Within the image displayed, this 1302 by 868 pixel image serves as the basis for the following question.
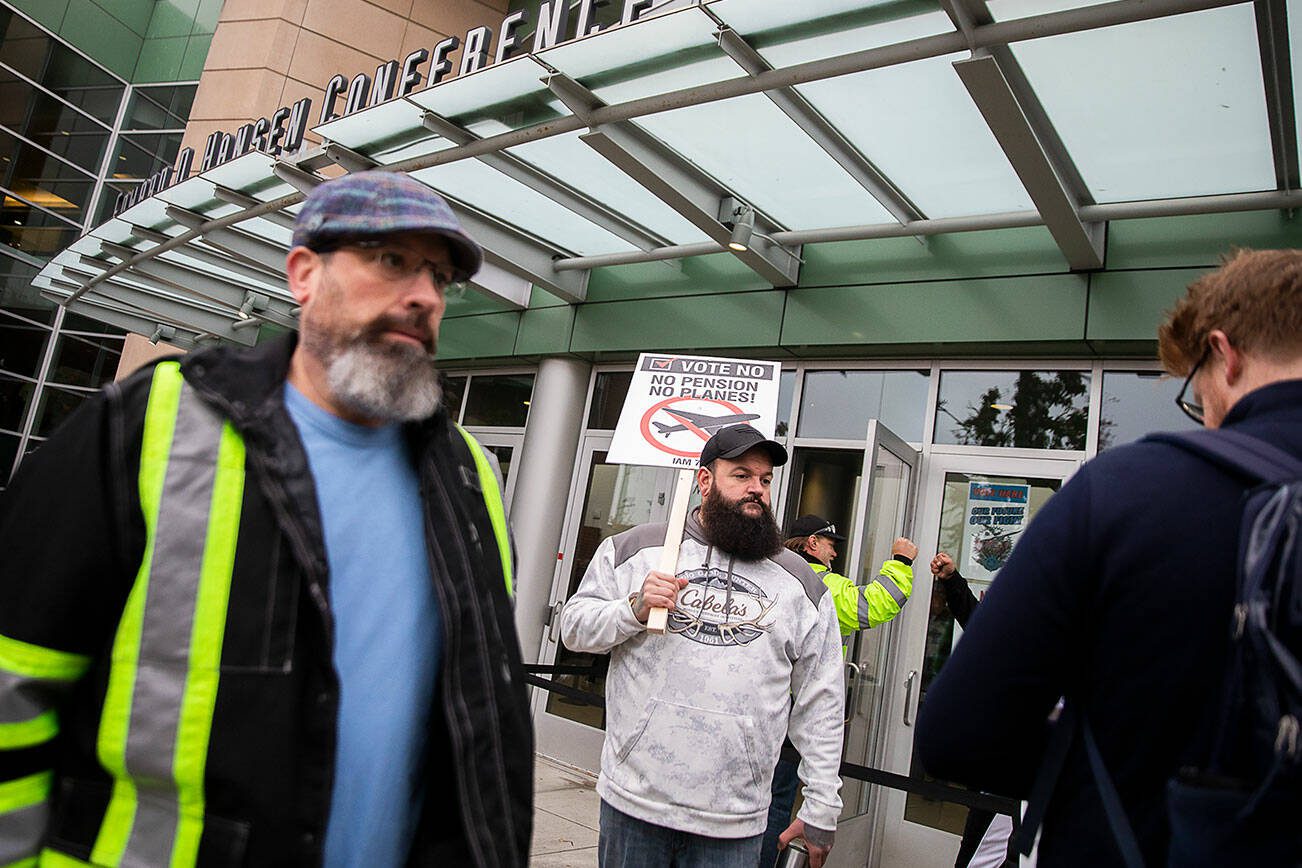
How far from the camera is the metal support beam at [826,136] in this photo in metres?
5.23

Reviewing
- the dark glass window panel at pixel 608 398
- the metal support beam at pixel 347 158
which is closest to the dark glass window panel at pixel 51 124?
the metal support beam at pixel 347 158

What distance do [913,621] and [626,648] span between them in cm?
432

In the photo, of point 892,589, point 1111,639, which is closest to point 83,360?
point 892,589

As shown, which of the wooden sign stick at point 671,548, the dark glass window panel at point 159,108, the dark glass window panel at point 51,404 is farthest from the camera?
the dark glass window panel at point 51,404

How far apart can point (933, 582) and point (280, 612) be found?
6197 mm

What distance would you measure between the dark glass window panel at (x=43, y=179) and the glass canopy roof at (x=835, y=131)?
11.5m

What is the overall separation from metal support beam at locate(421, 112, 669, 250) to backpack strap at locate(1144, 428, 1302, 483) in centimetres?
616

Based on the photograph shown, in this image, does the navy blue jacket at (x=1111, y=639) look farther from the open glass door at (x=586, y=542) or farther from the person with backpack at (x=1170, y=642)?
the open glass door at (x=586, y=542)

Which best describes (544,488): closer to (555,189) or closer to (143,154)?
(555,189)

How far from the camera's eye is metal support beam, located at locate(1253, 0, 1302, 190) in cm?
445

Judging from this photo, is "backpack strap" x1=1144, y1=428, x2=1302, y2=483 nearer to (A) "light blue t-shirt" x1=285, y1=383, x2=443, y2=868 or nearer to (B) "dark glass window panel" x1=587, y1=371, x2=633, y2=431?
(A) "light blue t-shirt" x1=285, y1=383, x2=443, y2=868

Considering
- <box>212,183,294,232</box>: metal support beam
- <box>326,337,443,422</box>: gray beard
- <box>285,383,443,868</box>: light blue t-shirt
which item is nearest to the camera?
<box>285,383,443,868</box>: light blue t-shirt

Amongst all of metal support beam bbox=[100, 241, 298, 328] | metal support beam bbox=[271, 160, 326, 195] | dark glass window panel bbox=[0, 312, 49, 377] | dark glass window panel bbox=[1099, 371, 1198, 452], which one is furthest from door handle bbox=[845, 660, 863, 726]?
dark glass window panel bbox=[0, 312, 49, 377]

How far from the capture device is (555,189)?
Answer: 302 inches
